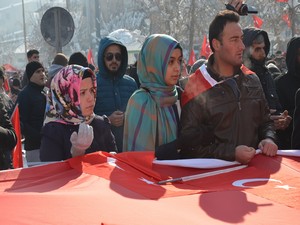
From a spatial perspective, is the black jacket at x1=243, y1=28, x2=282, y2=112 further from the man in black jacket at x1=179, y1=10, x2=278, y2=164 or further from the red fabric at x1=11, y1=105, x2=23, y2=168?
the red fabric at x1=11, y1=105, x2=23, y2=168

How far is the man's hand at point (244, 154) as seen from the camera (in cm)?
342

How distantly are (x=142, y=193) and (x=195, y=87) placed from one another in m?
1.12

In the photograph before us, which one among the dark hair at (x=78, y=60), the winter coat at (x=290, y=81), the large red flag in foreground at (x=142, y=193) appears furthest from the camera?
the dark hair at (x=78, y=60)

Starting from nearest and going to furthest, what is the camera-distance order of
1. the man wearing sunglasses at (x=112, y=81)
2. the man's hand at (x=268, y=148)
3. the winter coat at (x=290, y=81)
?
the man's hand at (x=268, y=148)
the winter coat at (x=290, y=81)
the man wearing sunglasses at (x=112, y=81)

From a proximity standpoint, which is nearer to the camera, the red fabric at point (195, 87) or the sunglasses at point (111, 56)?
the red fabric at point (195, 87)

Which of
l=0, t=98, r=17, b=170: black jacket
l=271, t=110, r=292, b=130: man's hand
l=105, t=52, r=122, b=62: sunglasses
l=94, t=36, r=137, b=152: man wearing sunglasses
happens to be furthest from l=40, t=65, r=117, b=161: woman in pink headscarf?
l=105, t=52, r=122, b=62: sunglasses

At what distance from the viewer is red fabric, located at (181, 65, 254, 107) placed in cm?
374

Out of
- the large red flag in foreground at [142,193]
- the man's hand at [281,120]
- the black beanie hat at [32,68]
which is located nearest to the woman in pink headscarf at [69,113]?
the large red flag in foreground at [142,193]

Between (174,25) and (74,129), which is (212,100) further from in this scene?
(174,25)

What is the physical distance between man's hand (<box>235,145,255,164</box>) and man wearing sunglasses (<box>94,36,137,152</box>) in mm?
2118

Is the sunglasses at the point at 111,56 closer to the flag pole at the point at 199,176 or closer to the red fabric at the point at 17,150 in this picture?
the red fabric at the point at 17,150

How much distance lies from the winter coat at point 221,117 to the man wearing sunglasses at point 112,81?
1.83 metres

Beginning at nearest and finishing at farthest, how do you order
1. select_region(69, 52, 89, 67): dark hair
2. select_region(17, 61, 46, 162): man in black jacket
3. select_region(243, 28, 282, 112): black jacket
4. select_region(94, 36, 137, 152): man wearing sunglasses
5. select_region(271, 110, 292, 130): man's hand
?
select_region(271, 110, 292, 130): man's hand, select_region(243, 28, 282, 112): black jacket, select_region(94, 36, 137, 152): man wearing sunglasses, select_region(17, 61, 46, 162): man in black jacket, select_region(69, 52, 89, 67): dark hair

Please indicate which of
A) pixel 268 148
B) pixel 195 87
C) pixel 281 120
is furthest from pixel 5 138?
pixel 281 120
